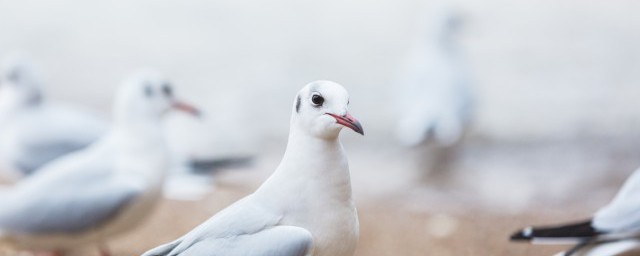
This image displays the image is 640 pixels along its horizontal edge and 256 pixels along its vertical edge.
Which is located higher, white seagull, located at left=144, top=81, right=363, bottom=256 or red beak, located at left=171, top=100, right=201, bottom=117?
red beak, located at left=171, top=100, right=201, bottom=117

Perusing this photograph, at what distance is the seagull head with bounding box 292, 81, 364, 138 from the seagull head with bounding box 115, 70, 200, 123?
1.73 meters

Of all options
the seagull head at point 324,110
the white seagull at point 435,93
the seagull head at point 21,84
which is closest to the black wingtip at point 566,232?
the seagull head at point 324,110

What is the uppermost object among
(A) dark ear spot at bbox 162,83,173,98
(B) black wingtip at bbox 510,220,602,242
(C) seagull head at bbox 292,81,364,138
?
(A) dark ear spot at bbox 162,83,173,98

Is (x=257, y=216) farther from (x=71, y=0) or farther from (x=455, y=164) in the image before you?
(x=71, y=0)

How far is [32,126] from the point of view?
5.31m

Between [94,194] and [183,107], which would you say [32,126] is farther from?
[94,194]

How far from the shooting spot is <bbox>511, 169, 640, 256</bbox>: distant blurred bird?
3.18 metres

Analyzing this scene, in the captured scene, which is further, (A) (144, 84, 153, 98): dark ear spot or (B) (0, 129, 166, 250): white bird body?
(A) (144, 84, 153, 98): dark ear spot

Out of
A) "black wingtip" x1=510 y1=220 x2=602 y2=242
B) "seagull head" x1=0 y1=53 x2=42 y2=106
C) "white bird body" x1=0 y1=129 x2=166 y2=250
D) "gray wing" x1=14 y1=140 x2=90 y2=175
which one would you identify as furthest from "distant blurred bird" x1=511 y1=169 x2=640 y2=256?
"seagull head" x1=0 y1=53 x2=42 y2=106

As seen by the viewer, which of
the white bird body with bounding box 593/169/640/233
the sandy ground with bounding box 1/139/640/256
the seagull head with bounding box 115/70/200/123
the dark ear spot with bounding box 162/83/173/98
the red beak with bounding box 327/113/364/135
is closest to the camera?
the red beak with bounding box 327/113/364/135

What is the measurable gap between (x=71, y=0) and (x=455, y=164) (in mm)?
6971

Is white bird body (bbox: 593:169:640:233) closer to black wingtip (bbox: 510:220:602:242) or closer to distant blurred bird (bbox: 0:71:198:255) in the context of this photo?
black wingtip (bbox: 510:220:602:242)

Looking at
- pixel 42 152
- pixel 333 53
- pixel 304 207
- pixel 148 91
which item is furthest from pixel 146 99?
pixel 333 53

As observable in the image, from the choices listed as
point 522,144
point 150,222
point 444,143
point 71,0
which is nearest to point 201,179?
point 150,222
